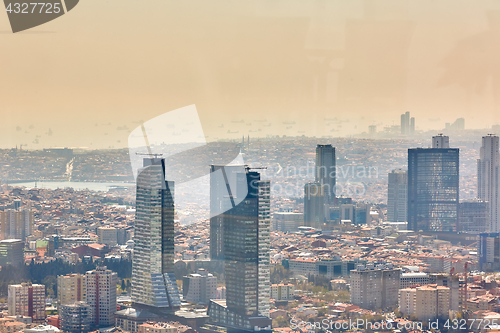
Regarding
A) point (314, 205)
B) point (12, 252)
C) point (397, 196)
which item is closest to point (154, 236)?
point (12, 252)

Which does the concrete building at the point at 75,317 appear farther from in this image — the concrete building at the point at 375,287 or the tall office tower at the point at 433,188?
the tall office tower at the point at 433,188

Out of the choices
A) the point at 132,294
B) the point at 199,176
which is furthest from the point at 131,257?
the point at 199,176

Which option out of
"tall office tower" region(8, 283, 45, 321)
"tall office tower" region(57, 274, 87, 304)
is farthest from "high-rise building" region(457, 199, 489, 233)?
"tall office tower" region(8, 283, 45, 321)

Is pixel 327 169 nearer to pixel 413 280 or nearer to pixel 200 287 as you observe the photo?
pixel 413 280

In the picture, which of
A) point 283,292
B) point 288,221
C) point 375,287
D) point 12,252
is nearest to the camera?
point 283,292

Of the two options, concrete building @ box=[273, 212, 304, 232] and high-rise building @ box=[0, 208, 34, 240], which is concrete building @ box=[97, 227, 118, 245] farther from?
concrete building @ box=[273, 212, 304, 232]

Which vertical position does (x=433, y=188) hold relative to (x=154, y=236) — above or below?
above
